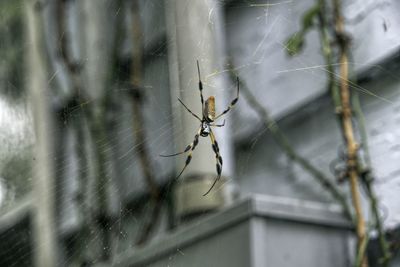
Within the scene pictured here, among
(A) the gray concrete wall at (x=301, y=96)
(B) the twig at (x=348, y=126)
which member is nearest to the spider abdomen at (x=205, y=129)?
(B) the twig at (x=348, y=126)

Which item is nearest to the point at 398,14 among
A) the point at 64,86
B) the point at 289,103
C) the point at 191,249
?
the point at 289,103

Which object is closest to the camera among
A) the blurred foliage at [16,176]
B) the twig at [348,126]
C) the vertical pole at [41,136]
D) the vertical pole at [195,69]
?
the twig at [348,126]

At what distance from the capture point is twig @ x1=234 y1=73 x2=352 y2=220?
250 centimetres

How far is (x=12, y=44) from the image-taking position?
440 cm

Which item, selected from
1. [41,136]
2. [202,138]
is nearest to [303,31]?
[202,138]

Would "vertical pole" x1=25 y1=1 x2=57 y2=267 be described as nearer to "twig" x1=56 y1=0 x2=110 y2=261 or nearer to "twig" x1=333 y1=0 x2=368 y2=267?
"twig" x1=56 y1=0 x2=110 y2=261

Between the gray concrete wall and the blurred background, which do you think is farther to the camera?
the gray concrete wall

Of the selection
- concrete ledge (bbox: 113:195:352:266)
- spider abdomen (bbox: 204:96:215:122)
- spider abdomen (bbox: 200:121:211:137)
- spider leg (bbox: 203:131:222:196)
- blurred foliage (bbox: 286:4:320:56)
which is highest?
blurred foliage (bbox: 286:4:320:56)

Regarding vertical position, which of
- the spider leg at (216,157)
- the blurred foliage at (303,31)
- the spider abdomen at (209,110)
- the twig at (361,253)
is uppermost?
the blurred foliage at (303,31)

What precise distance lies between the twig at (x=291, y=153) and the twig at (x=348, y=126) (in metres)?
0.06

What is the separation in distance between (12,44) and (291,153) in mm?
2200

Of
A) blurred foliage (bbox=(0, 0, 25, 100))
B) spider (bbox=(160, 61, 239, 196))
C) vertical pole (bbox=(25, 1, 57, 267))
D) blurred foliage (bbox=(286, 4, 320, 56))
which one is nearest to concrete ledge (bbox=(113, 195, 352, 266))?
spider (bbox=(160, 61, 239, 196))

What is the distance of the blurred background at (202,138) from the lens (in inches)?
92.2

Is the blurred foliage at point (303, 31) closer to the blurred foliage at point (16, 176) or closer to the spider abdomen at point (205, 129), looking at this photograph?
the spider abdomen at point (205, 129)
